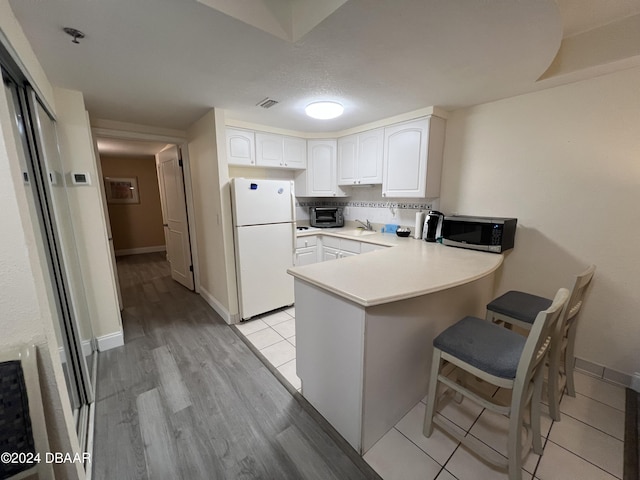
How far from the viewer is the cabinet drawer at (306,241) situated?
3.31 m

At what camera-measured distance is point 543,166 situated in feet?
6.73

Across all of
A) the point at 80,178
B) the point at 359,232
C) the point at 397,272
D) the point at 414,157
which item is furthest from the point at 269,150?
the point at 397,272

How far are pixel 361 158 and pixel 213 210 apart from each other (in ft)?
6.14

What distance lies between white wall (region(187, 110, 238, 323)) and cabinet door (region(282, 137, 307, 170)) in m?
0.96

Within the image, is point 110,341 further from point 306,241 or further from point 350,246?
point 350,246

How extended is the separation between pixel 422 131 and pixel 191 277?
346 centimetres

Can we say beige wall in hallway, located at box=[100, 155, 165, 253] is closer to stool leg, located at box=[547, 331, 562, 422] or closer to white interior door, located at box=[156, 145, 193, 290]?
white interior door, located at box=[156, 145, 193, 290]

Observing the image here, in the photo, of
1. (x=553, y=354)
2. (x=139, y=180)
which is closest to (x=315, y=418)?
Result: (x=553, y=354)

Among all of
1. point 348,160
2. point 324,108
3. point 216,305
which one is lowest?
point 216,305

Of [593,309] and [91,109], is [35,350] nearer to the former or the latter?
[91,109]

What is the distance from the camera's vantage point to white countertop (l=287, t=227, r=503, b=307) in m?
1.24

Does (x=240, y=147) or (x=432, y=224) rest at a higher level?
(x=240, y=147)

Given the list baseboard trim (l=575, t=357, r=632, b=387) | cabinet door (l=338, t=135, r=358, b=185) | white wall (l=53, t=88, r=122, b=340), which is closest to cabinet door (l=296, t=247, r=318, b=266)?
cabinet door (l=338, t=135, r=358, b=185)

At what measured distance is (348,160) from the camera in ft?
10.9
